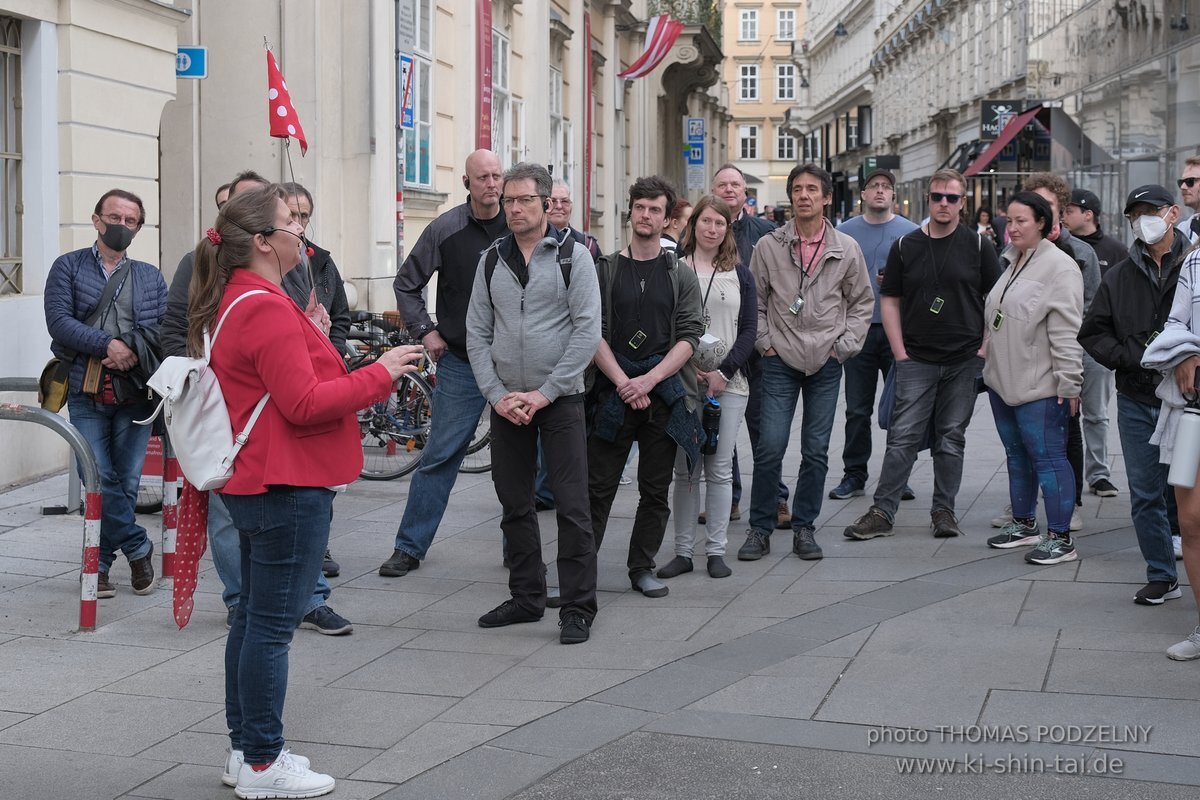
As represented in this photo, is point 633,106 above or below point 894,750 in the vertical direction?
above

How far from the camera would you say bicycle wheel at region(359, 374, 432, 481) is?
1063 centimetres

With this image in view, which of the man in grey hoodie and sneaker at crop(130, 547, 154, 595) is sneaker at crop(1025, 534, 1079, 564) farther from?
sneaker at crop(130, 547, 154, 595)

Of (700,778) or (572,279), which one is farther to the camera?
(572,279)

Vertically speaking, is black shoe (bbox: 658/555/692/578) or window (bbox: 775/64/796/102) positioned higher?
window (bbox: 775/64/796/102)

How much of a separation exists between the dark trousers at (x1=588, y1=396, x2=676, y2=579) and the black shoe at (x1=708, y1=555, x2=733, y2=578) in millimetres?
394

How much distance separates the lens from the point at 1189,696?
213 inches

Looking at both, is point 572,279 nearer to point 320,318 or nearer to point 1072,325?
point 320,318

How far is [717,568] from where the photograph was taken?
294 inches

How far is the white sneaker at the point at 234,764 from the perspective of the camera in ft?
15.0

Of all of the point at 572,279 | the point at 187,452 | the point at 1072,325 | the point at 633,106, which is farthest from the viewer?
the point at 633,106

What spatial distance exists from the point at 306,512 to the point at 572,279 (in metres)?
2.26

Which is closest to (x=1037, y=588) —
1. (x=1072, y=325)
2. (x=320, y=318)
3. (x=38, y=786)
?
(x=1072, y=325)

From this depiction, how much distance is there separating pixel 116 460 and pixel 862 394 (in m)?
4.75

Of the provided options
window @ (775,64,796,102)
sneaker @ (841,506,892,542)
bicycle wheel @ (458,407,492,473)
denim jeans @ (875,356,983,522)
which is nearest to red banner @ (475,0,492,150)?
bicycle wheel @ (458,407,492,473)
